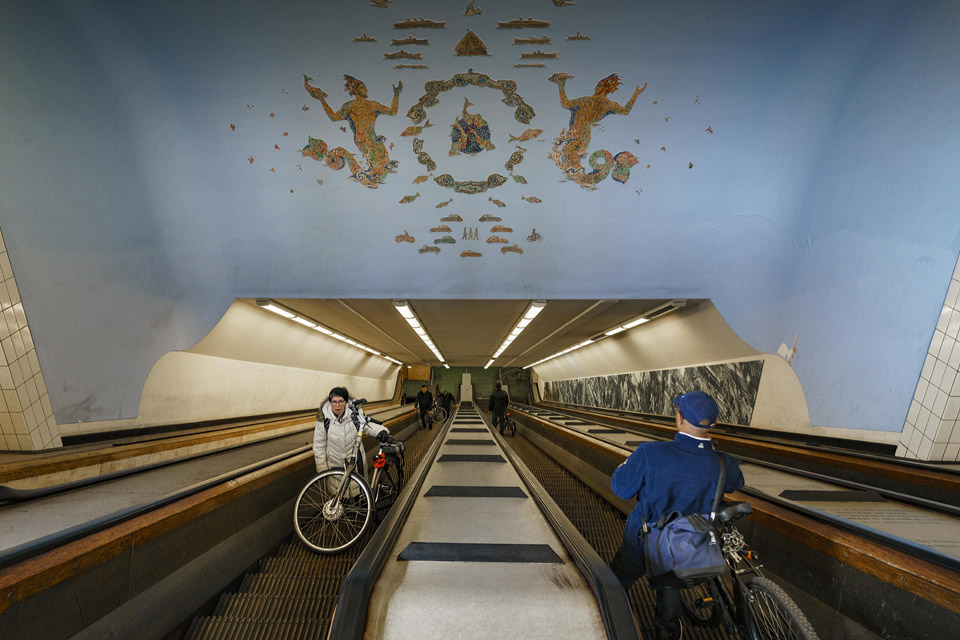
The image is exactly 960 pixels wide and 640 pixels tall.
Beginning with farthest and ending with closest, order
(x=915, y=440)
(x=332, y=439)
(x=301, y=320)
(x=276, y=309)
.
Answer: (x=301, y=320) < (x=276, y=309) < (x=915, y=440) < (x=332, y=439)

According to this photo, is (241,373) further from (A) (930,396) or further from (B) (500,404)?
(A) (930,396)

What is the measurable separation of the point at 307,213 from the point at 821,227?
758 centimetres

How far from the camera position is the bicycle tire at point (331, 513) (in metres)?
4.13

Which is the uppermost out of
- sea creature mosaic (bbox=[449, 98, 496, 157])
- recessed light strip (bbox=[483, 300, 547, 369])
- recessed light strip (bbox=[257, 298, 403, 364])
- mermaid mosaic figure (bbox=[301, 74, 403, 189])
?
mermaid mosaic figure (bbox=[301, 74, 403, 189])

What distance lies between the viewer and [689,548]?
2.26 metres

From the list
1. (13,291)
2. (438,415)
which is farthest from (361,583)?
(438,415)

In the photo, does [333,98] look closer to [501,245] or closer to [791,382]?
[501,245]

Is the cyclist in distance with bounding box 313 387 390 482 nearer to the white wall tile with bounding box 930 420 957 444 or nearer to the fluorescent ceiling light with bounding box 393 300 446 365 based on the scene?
the fluorescent ceiling light with bounding box 393 300 446 365

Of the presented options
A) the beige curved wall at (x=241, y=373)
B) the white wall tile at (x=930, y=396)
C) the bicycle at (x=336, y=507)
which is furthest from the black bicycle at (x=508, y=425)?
the white wall tile at (x=930, y=396)

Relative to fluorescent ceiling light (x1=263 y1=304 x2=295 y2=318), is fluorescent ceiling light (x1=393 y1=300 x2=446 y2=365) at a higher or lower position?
lower

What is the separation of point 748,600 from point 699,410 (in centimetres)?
103

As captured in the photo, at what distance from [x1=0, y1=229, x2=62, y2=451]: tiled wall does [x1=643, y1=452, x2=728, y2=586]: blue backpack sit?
7.22 metres

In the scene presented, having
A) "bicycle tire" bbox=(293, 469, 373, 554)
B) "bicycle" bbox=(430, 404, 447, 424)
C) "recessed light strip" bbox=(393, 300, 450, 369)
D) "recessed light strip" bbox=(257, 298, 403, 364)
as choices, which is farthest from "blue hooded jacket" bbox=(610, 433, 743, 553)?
"bicycle" bbox=(430, 404, 447, 424)

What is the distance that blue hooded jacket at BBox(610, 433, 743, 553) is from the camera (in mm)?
2404
